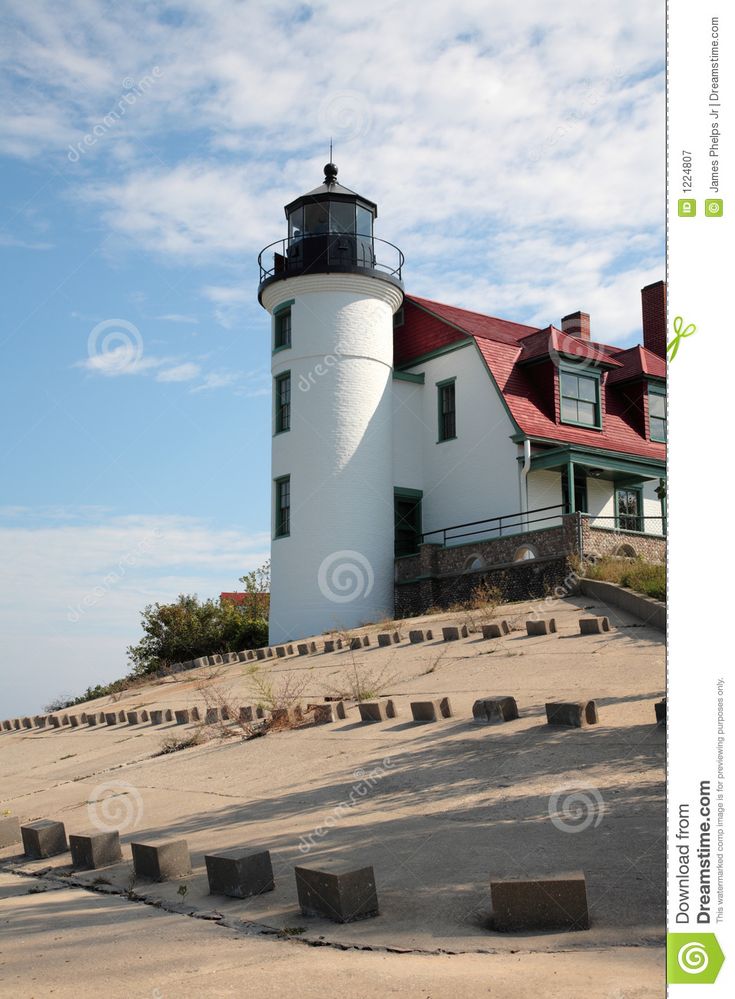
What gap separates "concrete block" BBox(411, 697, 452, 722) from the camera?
1103cm

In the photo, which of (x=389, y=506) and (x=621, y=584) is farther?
(x=389, y=506)

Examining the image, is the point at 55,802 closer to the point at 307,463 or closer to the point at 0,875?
the point at 0,875

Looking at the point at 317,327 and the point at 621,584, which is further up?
the point at 317,327

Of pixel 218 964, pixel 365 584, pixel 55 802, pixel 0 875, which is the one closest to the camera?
pixel 218 964

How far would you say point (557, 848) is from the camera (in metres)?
6.54

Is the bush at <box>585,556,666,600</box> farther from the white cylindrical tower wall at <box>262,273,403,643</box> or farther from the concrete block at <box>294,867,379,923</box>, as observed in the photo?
the concrete block at <box>294,867,379,923</box>

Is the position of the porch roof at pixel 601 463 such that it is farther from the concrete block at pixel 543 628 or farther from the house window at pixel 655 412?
the concrete block at pixel 543 628

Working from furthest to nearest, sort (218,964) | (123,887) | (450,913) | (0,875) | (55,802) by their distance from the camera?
(55,802) → (0,875) → (123,887) → (450,913) → (218,964)

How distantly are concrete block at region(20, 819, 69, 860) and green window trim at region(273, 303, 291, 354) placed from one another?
2310 centimetres
